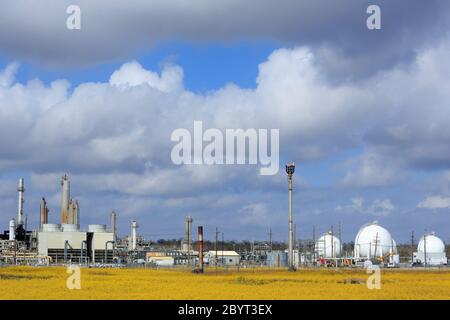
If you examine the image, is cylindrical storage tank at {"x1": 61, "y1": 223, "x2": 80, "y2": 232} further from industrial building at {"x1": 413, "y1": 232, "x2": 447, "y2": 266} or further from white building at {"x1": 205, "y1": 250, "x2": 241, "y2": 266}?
industrial building at {"x1": 413, "y1": 232, "x2": 447, "y2": 266}

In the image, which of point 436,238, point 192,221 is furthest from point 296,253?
point 192,221

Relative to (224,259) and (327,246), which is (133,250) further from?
(327,246)

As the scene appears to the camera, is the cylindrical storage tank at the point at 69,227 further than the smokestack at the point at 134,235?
No

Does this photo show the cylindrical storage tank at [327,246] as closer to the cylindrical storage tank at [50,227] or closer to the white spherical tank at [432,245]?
the white spherical tank at [432,245]

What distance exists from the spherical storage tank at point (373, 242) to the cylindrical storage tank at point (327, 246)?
336 inches

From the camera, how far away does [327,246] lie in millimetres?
164000

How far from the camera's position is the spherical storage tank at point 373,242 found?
149 metres

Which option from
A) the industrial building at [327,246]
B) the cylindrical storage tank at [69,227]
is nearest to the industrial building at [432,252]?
the industrial building at [327,246]

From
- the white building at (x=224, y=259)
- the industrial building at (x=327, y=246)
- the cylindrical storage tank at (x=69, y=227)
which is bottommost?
the white building at (x=224, y=259)

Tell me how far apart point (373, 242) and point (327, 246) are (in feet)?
54.7

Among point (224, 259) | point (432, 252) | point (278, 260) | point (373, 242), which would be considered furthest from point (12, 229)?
point (432, 252)
